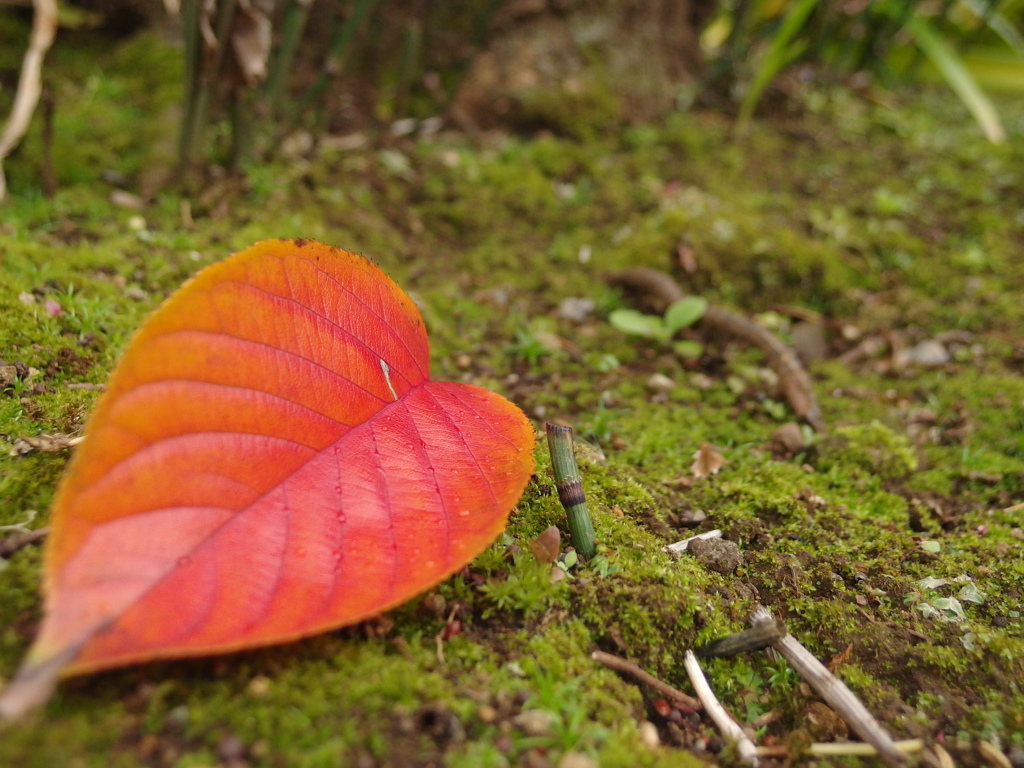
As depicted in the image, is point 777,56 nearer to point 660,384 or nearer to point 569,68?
point 569,68

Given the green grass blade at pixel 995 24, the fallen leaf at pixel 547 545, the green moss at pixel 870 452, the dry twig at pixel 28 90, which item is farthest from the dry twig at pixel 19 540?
the green grass blade at pixel 995 24

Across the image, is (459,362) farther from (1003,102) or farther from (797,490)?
(1003,102)

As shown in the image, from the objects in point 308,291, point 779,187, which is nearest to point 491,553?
point 308,291

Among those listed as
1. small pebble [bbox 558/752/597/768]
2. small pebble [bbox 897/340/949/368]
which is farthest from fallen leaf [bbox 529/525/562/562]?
small pebble [bbox 897/340/949/368]

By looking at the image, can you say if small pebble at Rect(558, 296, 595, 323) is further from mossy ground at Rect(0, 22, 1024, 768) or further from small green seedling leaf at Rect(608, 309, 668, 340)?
small green seedling leaf at Rect(608, 309, 668, 340)

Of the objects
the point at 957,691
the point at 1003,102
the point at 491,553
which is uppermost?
the point at 1003,102
